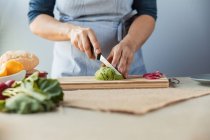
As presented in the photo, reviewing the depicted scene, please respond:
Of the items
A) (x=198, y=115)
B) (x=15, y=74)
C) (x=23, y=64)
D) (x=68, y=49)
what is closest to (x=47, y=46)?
(x=68, y=49)

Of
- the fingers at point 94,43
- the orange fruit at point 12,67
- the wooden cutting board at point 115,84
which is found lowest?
the wooden cutting board at point 115,84

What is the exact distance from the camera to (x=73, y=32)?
2.63 feet

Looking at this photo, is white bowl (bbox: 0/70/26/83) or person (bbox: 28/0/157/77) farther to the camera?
person (bbox: 28/0/157/77)

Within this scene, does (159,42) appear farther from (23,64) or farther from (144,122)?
(144,122)

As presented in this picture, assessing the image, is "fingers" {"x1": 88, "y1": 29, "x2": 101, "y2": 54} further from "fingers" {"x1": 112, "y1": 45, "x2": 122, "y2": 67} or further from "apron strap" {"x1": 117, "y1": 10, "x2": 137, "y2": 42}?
"apron strap" {"x1": 117, "y1": 10, "x2": 137, "y2": 42}

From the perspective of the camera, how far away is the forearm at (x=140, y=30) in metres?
0.87

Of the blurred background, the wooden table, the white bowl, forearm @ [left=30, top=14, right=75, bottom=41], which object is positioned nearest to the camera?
the wooden table

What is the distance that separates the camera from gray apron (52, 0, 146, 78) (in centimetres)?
92

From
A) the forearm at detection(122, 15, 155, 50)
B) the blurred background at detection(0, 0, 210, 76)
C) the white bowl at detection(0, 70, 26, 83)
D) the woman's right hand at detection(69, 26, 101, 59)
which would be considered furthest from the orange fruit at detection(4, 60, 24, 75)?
the blurred background at detection(0, 0, 210, 76)

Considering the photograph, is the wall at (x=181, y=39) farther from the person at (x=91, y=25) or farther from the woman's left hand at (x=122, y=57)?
the woman's left hand at (x=122, y=57)

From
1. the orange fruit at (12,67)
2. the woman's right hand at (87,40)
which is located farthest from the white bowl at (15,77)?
the woman's right hand at (87,40)

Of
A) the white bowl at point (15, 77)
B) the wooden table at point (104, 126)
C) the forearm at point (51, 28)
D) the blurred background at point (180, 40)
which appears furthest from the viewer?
the blurred background at point (180, 40)

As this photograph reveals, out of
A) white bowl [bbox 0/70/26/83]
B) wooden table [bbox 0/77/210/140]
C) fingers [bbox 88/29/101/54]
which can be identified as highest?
fingers [bbox 88/29/101/54]

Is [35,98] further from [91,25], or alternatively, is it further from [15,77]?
[91,25]
